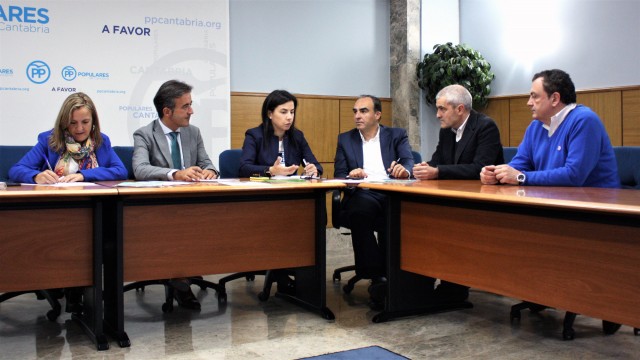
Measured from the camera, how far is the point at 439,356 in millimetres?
2684

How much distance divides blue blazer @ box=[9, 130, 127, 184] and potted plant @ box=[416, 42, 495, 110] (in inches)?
147

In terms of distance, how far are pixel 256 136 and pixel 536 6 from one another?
363cm

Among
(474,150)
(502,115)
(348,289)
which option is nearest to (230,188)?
(348,289)

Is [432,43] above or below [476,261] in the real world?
above

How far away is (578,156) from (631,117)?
2.93 m

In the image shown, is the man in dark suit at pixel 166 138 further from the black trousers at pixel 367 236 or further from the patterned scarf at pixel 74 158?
the black trousers at pixel 367 236

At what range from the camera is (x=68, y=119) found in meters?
3.29

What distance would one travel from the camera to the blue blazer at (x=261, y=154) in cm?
396

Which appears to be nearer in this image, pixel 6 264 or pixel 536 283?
pixel 536 283

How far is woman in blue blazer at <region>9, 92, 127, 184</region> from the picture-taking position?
3.29 m

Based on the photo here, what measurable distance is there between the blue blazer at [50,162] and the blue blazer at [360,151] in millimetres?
1401

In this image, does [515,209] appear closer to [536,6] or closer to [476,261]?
[476,261]

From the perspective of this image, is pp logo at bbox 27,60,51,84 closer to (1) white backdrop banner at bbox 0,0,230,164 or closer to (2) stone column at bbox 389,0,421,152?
(1) white backdrop banner at bbox 0,0,230,164

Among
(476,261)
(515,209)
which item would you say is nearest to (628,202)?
(515,209)
